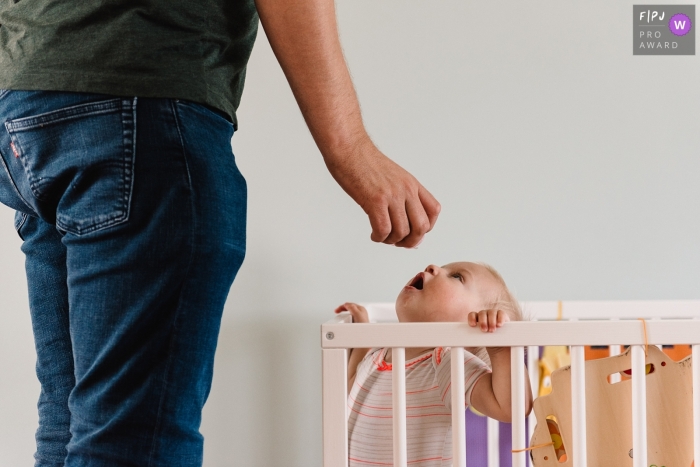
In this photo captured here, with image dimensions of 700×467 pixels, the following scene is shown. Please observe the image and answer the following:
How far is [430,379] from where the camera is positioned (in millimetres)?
1072

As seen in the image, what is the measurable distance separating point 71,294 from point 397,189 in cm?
27

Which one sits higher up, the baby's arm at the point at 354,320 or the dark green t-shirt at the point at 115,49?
the dark green t-shirt at the point at 115,49

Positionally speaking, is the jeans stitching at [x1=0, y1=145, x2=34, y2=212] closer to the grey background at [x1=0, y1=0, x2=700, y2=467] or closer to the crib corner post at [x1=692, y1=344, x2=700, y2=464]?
the crib corner post at [x1=692, y1=344, x2=700, y2=464]

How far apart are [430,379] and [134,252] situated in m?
0.73

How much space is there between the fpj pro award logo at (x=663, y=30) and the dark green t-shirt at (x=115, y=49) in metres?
1.21

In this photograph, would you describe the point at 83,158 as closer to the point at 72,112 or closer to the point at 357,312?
the point at 72,112

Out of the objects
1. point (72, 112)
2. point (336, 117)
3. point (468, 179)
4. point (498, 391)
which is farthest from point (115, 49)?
point (468, 179)

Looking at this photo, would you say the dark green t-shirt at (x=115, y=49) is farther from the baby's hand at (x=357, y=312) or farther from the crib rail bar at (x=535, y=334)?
the baby's hand at (x=357, y=312)

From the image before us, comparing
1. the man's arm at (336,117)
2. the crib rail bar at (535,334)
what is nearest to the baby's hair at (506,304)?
the crib rail bar at (535,334)

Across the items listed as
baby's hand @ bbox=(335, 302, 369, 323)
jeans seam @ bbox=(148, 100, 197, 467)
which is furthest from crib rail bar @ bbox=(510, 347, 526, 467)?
jeans seam @ bbox=(148, 100, 197, 467)

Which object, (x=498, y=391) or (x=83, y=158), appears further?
(x=498, y=391)

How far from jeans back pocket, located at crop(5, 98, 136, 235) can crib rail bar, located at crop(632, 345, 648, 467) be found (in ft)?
2.19

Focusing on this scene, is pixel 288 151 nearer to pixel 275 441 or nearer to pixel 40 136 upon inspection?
pixel 275 441

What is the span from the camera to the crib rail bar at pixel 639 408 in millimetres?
811
